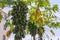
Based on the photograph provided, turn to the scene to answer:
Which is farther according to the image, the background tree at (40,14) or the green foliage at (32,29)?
the green foliage at (32,29)

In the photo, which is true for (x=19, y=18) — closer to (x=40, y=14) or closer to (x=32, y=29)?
(x=40, y=14)

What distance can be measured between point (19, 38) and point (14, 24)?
116 cm

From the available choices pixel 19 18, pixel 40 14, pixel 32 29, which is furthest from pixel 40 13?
pixel 32 29

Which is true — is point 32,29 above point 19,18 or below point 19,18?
below

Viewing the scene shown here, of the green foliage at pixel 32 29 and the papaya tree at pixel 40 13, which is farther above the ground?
the papaya tree at pixel 40 13

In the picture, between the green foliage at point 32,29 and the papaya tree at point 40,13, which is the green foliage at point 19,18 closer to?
the papaya tree at point 40,13

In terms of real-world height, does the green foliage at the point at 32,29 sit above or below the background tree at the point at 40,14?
below

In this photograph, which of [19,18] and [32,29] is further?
[32,29]

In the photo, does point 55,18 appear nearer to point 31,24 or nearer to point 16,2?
point 31,24

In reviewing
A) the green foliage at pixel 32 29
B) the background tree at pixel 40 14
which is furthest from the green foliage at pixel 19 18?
the green foliage at pixel 32 29

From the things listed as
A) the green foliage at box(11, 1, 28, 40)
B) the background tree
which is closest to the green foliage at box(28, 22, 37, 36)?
the background tree

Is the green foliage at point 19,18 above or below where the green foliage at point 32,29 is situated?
above

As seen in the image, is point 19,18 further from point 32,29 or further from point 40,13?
point 32,29

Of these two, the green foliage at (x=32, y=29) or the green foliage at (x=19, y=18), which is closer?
the green foliage at (x=19, y=18)
